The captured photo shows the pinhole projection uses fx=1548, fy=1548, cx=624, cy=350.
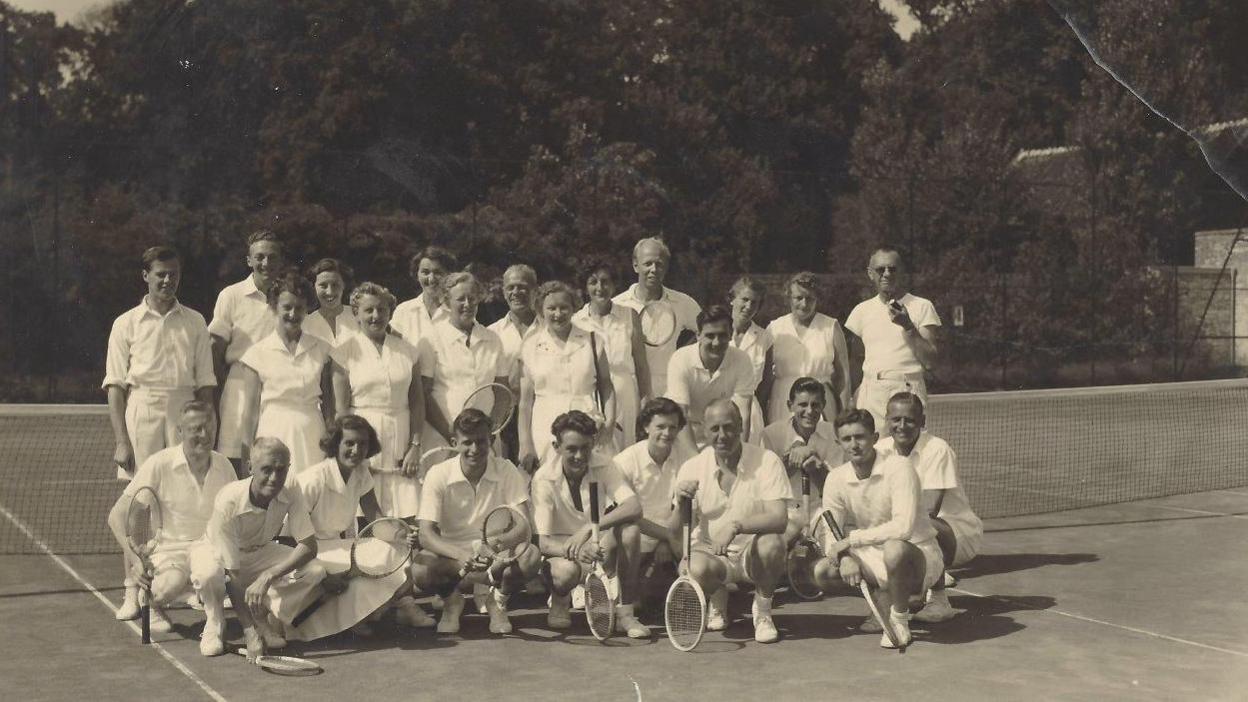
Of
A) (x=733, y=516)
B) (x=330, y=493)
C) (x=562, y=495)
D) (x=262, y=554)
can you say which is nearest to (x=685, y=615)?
(x=733, y=516)

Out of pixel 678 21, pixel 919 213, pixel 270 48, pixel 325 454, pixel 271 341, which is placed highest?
pixel 678 21

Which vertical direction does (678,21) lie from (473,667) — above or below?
above

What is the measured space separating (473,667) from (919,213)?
27.3 metres

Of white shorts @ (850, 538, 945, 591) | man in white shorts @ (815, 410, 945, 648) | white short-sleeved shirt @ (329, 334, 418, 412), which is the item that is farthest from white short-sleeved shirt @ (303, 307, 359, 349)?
white shorts @ (850, 538, 945, 591)

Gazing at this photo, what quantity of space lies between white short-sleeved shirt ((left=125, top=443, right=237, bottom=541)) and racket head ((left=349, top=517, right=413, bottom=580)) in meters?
0.80

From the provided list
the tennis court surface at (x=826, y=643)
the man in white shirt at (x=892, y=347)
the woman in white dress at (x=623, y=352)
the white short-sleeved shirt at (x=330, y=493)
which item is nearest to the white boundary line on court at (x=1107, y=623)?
the tennis court surface at (x=826, y=643)

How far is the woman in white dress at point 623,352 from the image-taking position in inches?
377

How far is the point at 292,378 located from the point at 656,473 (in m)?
2.10

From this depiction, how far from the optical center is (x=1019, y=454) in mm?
17828

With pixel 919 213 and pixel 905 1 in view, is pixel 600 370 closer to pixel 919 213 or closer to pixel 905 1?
pixel 919 213

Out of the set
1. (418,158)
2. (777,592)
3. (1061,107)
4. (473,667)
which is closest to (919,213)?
(418,158)

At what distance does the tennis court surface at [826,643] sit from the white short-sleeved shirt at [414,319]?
1719 mm

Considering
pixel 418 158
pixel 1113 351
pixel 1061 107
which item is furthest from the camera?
pixel 1061 107

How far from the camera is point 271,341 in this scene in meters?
8.71
